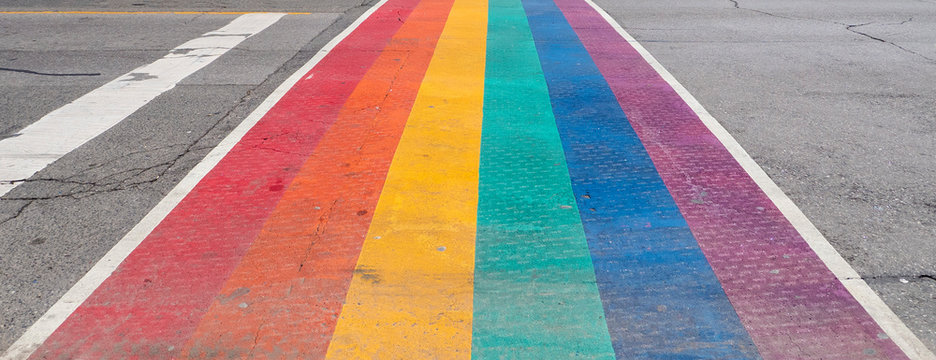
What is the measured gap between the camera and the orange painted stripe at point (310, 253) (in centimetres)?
329

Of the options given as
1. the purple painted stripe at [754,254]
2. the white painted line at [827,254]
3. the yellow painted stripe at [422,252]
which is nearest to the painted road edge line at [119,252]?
the yellow painted stripe at [422,252]

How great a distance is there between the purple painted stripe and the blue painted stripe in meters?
0.10

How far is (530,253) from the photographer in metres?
4.05

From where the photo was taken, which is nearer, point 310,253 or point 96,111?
point 310,253

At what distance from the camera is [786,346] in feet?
10.6

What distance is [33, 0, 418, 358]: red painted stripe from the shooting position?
3273 millimetres

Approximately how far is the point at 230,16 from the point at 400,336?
10.3 m

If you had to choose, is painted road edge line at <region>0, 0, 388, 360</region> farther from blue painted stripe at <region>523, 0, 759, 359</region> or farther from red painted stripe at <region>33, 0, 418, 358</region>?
blue painted stripe at <region>523, 0, 759, 359</region>

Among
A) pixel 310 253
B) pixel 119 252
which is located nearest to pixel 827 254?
pixel 310 253

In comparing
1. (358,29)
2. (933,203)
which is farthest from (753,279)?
(358,29)

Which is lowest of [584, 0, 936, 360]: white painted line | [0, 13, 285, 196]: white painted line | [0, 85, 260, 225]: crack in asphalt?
[584, 0, 936, 360]: white painted line

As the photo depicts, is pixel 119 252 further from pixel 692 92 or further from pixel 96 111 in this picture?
pixel 692 92

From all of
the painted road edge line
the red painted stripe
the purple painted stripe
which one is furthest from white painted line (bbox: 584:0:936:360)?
the painted road edge line

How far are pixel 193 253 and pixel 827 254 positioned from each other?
4.00 meters
